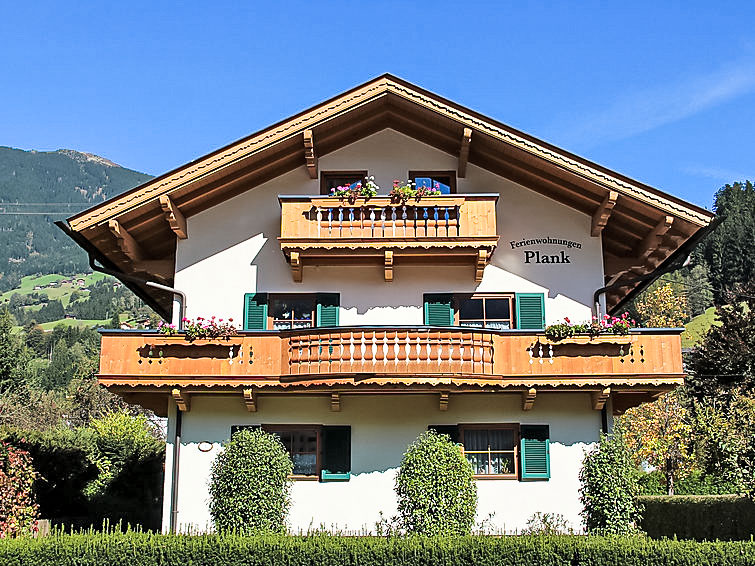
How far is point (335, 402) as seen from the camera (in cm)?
2022

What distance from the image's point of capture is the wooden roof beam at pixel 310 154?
70.9 ft

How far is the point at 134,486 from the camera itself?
32.6 meters

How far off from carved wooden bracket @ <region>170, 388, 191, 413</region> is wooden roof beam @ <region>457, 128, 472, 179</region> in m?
8.94

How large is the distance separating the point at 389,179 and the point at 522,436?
7403 mm

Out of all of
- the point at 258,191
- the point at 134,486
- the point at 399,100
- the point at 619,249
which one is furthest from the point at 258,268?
the point at 134,486

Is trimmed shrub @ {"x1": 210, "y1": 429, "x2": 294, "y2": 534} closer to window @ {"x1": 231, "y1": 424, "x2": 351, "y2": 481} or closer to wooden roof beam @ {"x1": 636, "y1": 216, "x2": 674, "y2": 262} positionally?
window @ {"x1": 231, "y1": 424, "x2": 351, "y2": 481}

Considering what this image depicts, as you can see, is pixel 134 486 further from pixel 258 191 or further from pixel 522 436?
pixel 522 436

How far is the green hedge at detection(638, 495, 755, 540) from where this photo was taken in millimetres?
24344

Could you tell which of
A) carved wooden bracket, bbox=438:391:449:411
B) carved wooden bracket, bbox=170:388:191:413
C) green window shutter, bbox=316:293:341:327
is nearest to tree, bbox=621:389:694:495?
carved wooden bracket, bbox=438:391:449:411

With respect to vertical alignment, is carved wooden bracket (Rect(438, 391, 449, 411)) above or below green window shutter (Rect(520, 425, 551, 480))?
above

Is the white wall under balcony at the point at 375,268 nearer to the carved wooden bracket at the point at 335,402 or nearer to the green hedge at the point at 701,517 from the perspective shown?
the carved wooden bracket at the point at 335,402

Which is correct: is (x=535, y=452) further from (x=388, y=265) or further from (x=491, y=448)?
(x=388, y=265)

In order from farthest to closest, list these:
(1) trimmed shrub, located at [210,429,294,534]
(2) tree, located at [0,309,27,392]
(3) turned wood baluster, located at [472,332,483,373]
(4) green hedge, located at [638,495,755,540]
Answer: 1. (2) tree, located at [0,309,27,392]
2. (4) green hedge, located at [638,495,755,540]
3. (3) turned wood baluster, located at [472,332,483,373]
4. (1) trimmed shrub, located at [210,429,294,534]

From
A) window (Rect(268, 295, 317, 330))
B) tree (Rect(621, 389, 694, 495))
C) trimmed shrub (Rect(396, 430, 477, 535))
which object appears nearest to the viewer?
trimmed shrub (Rect(396, 430, 477, 535))
